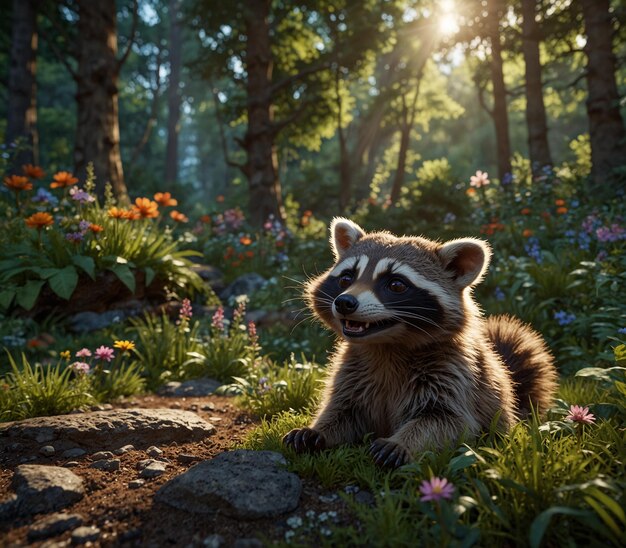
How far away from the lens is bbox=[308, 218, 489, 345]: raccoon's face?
2.63 m

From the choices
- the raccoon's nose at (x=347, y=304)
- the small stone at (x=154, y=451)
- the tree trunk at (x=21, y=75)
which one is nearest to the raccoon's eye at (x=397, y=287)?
the raccoon's nose at (x=347, y=304)

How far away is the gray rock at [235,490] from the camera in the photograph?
2195 millimetres

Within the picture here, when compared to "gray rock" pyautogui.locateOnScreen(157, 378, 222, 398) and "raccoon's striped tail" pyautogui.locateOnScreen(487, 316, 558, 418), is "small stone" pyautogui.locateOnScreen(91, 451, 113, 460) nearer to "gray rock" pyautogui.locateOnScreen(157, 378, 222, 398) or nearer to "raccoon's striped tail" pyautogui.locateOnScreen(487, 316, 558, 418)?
"gray rock" pyautogui.locateOnScreen(157, 378, 222, 398)

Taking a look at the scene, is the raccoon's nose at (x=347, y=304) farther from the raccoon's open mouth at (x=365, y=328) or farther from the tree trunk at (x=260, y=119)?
the tree trunk at (x=260, y=119)

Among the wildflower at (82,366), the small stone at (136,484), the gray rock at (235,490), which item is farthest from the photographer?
the wildflower at (82,366)

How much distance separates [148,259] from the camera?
20.7ft

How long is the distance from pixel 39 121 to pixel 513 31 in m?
20.6

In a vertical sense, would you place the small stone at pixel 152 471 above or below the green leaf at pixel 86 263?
below

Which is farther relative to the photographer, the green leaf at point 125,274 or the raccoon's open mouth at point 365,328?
the green leaf at point 125,274

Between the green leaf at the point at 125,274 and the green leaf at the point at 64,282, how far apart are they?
1.43 ft

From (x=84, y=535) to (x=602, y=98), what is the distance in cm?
865

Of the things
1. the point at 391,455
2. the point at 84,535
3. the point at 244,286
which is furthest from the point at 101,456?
the point at 244,286

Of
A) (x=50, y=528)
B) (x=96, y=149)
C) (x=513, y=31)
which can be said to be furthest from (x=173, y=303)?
(x=513, y=31)

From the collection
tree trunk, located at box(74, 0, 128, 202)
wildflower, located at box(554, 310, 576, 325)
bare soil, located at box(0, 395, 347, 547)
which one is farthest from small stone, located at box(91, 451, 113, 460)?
tree trunk, located at box(74, 0, 128, 202)
